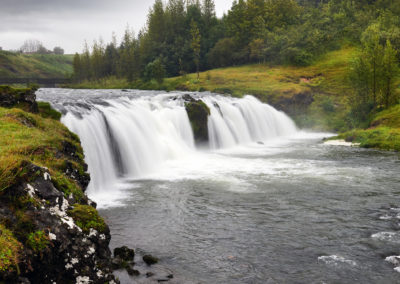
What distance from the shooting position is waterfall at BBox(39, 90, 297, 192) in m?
19.7

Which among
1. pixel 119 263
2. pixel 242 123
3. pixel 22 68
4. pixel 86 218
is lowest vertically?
pixel 119 263

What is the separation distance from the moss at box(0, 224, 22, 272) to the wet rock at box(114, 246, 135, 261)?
432 centimetres

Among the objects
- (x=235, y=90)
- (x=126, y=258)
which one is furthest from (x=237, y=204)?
(x=235, y=90)

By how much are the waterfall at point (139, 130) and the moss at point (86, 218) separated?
9.13m

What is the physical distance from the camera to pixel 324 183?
1833cm

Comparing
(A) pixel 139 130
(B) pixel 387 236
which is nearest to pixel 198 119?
(A) pixel 139 130

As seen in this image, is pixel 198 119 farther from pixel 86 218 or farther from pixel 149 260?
pixel 86 218

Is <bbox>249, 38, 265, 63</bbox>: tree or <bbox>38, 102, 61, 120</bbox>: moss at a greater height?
<bbox>249, 38, 265, 63</bbox>: tree

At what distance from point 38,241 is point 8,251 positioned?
2.04 ft

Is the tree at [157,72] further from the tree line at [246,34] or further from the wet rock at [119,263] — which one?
the wet rock at [119,263]

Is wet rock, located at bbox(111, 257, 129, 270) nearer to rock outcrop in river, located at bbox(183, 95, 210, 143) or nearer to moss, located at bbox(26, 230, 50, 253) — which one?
moss, located at bbox(26, 230, 50, 253)

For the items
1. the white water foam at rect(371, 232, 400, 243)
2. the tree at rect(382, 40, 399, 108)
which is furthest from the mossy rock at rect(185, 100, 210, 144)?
the white water foam at rect(371, 232, 400, 243)

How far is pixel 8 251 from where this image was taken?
18.9ft

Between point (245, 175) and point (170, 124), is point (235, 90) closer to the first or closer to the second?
point (170, 124)
